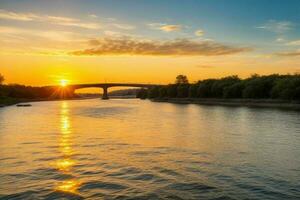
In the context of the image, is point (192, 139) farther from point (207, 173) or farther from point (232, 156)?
point (207, 173)

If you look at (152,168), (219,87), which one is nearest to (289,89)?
(219,87)

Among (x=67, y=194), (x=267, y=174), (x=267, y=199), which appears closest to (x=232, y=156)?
(x=267, y=174)

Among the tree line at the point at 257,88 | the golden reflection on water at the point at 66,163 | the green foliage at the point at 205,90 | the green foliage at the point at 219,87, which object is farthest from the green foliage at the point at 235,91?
the golden reflection on water at the point at 66,163

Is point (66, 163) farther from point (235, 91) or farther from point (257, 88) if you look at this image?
point (235, 91)

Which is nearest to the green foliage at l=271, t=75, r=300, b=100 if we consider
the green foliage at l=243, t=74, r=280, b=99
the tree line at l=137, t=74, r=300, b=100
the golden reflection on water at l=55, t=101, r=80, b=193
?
the tree line at l=137, t=74, r=300, b=100

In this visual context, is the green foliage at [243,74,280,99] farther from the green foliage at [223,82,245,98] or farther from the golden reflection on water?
the golden reflection on water

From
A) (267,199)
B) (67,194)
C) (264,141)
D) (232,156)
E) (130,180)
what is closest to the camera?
(267,199)

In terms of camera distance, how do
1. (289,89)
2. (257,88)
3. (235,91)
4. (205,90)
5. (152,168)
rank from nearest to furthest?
1. (152,168)
2. (289,89)
3. (257,88)
4. (235,91)
5. (205,90)

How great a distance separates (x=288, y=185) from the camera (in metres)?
20.3

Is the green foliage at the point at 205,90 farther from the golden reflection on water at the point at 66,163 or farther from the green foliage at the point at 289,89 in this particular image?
the golden reflection on water at the point at 66,163

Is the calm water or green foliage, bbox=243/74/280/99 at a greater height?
green foliage, bbox=243/74/280/99

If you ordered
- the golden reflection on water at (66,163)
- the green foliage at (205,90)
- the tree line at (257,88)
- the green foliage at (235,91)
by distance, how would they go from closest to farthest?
the golden reflection on water at (66,163), the tree line at (257,88), the green foliage at (235,91), the green foliage at (205,90)

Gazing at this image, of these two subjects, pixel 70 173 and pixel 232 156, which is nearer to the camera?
pixel 70 173

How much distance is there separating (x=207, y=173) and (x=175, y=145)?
12.8 meters
